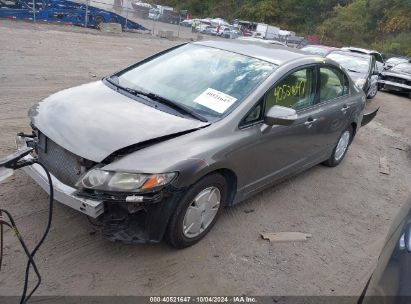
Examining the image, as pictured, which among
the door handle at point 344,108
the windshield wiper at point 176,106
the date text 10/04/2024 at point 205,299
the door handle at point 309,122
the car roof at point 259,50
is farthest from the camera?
the door handle at point 344,108

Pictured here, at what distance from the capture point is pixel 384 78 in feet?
52.9

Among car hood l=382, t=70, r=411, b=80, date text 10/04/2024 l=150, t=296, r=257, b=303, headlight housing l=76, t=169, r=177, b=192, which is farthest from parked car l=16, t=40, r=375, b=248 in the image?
car hood l=382, t=70, r=411, b=80

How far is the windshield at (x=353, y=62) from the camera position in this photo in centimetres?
1160

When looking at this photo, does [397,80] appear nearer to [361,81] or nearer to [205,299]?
[361,81]

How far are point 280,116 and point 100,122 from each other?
5.25 ft

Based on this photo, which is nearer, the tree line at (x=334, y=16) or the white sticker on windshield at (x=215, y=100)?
the white sticker on windshield at (x=215, y=100)

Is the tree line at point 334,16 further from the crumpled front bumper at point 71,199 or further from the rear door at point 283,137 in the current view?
the crumpled front bumper at point 71,199

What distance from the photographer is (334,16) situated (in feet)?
224

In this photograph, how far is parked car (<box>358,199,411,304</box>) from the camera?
6.19 ft

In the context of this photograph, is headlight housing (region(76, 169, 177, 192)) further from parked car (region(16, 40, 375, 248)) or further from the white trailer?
the white trailer

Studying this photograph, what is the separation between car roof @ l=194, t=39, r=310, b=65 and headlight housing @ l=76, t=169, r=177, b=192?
2.00 meters

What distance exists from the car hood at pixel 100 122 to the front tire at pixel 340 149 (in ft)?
9.99

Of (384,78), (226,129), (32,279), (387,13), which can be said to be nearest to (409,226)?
(226,129)

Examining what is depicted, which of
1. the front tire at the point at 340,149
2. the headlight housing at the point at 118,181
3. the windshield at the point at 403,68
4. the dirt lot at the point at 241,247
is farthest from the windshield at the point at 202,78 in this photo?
the windshield at the point at 403,68
